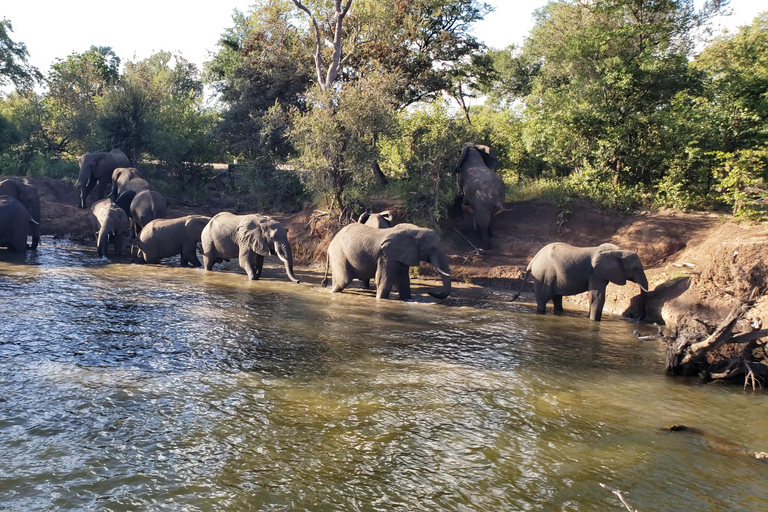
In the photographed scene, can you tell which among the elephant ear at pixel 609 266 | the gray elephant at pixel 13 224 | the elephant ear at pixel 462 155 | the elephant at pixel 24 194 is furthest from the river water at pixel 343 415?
the elephant at pixel 24 194

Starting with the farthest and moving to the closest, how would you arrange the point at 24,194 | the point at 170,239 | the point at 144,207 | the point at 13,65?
the point at 13,65 → the point at 24,194 → the point at 144,207 → the point at 170,239

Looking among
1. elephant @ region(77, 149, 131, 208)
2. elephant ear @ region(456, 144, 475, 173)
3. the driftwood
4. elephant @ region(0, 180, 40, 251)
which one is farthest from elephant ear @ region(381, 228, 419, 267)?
elephant @ region(77, 149, 131, 208)

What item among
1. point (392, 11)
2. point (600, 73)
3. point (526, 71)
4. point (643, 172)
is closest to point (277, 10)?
point (392, 11)

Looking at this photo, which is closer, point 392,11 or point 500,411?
point 500,411

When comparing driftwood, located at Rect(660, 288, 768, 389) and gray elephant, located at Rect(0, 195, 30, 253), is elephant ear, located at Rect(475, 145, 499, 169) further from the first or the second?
gray elephant, located at Rect(0, 195, 30, 253)

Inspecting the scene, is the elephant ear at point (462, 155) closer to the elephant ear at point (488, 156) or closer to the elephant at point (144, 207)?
the elephant ear at point (488, 156)

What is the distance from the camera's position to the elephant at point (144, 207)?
21047 millimetres

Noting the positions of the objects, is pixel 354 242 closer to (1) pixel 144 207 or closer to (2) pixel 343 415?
(2) pixel 343 415

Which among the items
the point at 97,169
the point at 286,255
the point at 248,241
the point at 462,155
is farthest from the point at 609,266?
the point at 97,169

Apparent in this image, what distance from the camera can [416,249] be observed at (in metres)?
15.6

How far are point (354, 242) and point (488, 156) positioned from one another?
25.1ft

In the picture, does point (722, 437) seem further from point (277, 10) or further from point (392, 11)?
point (277, 10)

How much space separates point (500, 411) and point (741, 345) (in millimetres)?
4918

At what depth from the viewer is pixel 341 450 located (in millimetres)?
6949
